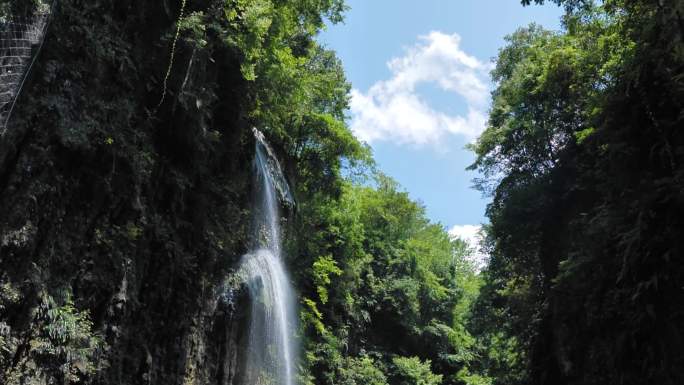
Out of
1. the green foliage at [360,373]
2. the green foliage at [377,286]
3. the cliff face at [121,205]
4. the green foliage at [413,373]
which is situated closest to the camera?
the cliff face at [121,205]

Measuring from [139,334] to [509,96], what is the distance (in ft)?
49.9

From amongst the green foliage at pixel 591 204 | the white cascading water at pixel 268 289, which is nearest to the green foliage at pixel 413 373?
the green foliage at pixel 591 204

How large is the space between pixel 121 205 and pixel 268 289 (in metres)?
6.54

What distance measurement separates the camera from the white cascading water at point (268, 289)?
14.0 meters

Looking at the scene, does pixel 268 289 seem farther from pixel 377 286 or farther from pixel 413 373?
pixel 377 286

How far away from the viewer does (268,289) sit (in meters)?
14.8

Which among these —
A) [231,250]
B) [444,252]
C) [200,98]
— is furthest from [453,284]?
[200,98]

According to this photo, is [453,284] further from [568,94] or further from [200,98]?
[200,98]

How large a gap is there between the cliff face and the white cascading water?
3.10 ft

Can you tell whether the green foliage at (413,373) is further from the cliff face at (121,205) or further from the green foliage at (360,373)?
the cliff face at (121,205)

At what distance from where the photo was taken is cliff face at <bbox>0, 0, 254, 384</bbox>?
22.5 feet

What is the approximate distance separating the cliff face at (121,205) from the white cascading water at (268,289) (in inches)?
37.2

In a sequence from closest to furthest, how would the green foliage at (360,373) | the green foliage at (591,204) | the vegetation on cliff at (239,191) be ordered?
the vegetation on cliff at (239,191) < the green foliage at (591,204) < the green foliage at (360,373)

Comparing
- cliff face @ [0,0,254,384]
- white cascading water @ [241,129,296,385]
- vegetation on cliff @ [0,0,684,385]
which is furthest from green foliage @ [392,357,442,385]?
cliff face @ [0,0,254,384]
